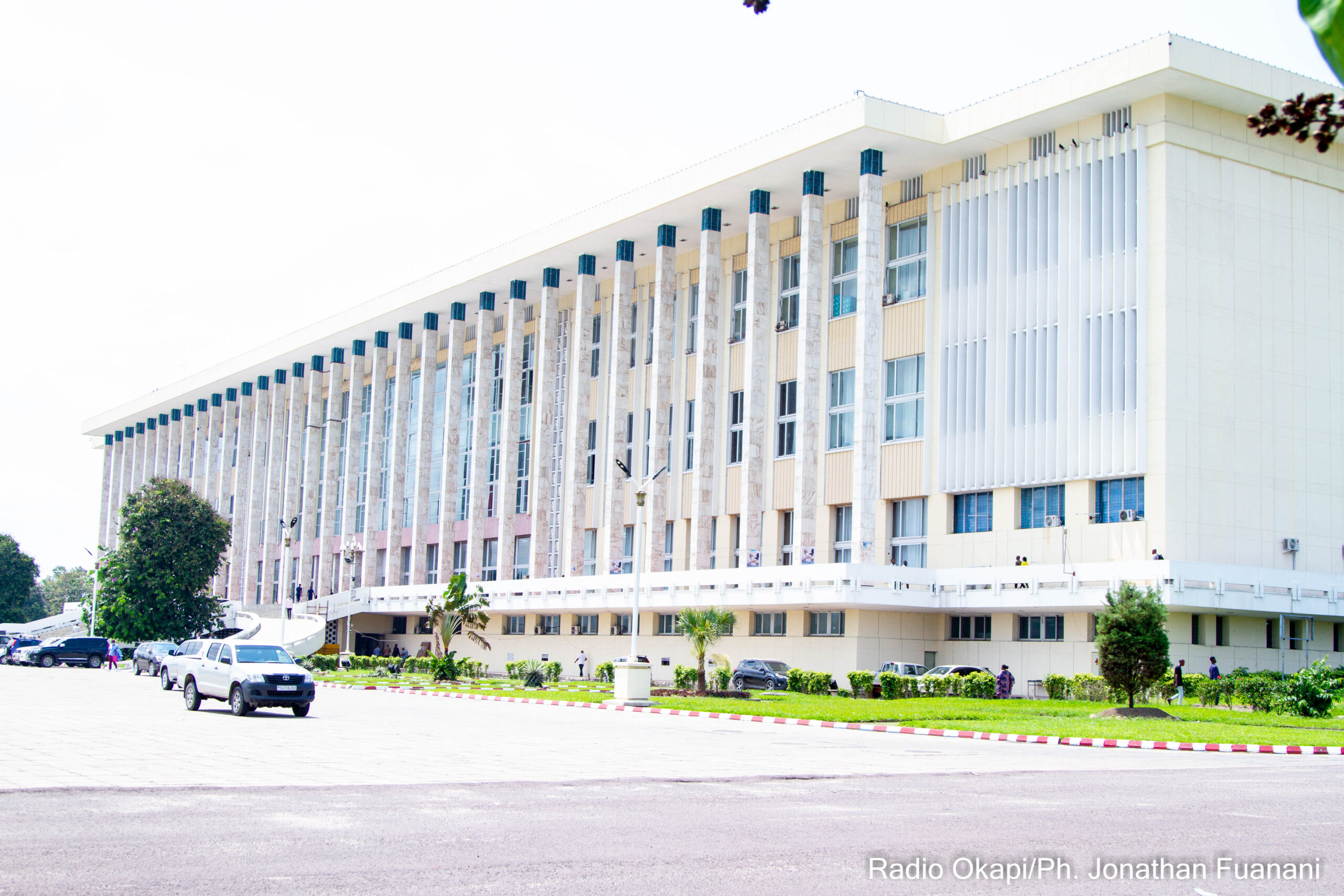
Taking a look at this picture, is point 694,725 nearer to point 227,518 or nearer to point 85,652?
point 85,652

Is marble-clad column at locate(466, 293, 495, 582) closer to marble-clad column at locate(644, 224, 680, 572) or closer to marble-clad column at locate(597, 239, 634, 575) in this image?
marble-clad column at locate(597, 239, 634, 575)

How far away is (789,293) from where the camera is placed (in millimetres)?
60125

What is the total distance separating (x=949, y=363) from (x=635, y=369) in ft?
71.1

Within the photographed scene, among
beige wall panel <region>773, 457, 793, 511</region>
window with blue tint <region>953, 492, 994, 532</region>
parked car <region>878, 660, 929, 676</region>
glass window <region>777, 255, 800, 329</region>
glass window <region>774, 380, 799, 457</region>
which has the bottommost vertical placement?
parked car <region>878, 660, 929, 676</region>

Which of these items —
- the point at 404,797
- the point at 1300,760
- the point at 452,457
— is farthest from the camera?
the point at 452,457

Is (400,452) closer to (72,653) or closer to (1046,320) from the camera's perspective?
(72,653)

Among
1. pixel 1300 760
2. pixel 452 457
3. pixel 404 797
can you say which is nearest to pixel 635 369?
pixel 452 457

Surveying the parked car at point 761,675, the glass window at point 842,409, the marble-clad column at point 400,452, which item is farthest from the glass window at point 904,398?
the marble-clad column at point 400,452

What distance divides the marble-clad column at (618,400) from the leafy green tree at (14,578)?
313 feet

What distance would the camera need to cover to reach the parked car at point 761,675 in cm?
4859

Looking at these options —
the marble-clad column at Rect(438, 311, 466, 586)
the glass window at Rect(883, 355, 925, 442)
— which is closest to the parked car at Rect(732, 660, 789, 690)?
the glass window at Rect(883, 355, 925, 442)

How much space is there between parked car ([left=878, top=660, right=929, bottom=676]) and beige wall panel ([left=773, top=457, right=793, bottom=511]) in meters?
11.1

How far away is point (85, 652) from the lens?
65.2 meters

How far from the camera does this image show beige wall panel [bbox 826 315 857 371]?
56.6 metres
